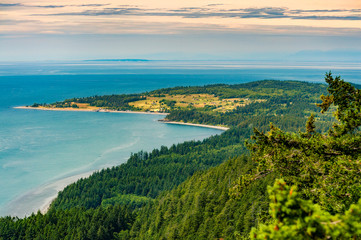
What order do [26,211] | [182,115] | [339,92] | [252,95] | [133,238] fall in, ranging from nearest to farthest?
[339,92] < [133,238] < [26,211] < [182,115] < [252,95]

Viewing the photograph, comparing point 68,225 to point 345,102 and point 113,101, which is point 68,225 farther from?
point 113,101

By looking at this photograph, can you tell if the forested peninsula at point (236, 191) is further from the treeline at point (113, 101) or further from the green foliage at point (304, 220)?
the treeline at point (113, 101)

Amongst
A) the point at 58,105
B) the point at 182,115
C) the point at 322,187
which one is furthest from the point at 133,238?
the point at 58,105

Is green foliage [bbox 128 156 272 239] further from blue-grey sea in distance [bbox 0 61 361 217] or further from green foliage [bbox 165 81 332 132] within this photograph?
green foliage [bbox 165 81 332 132]

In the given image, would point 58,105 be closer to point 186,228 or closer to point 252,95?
point 252,95

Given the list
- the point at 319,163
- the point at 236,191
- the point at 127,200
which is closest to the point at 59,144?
the point at 127,200

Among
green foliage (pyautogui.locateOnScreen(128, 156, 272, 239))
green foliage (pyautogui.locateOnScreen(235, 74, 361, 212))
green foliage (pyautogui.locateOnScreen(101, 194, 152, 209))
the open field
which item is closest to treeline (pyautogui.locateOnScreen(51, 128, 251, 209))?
green foliage (pyautogui.locateOnScreen(101, 194, 152, 209))
